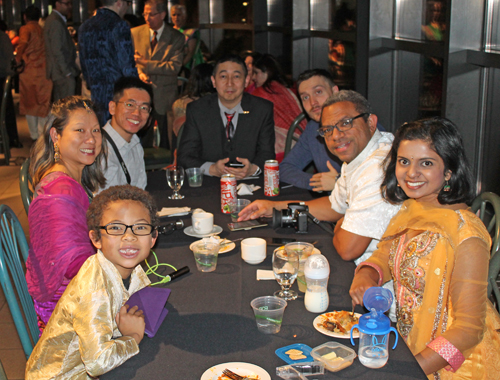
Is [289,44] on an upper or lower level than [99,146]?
upper

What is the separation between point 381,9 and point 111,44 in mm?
2255

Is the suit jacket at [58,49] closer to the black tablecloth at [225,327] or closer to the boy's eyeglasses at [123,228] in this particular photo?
the black tablecloth at [225,327]

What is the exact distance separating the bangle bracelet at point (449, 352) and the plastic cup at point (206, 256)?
0.78 meters

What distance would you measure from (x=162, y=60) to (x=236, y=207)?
3809 millimetres

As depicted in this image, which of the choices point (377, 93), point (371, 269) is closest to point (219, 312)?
point (371, 269)

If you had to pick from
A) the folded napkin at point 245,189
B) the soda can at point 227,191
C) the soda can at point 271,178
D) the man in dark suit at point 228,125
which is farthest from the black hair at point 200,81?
the soda can at point 227,191

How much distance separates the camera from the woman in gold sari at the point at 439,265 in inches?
56.8

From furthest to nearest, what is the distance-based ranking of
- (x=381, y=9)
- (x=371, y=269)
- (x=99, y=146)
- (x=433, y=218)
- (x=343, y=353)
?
1. (x=381, y=9)
2. (x=99, y=146)
3. (x=371, y=269)
4. (x=433, y=218)
5. (x=343, y=353)

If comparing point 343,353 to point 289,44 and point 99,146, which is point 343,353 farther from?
point 289,44

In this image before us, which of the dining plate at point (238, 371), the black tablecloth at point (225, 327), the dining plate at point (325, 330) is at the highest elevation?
the dining plate at point (325, 330)

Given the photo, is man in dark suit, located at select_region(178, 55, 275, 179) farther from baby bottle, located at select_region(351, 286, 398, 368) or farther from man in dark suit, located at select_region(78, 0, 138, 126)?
baby bottle, located at select_region(351, 286, 398, 368)

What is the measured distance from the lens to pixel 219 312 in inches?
57.8

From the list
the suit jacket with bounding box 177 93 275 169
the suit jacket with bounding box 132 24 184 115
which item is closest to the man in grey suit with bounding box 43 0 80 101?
A: the suit jacket with bounding box 132 24 184 115

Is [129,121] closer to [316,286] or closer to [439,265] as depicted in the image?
[316,286]
